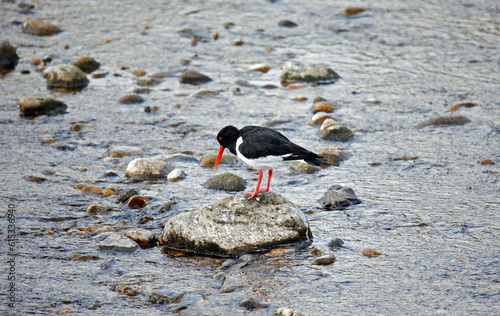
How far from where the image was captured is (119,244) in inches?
268

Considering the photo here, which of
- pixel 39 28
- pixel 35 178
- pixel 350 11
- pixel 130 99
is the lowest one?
pixel 35 178

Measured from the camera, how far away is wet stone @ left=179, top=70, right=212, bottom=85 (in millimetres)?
13070

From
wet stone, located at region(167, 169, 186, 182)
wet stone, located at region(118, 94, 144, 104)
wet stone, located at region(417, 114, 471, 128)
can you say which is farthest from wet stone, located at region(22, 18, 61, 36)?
wet stone, located at region(417, 114, 471, 128)

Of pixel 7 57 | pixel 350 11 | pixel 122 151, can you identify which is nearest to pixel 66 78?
pixel 7 57

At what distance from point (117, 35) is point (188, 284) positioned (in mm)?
11709

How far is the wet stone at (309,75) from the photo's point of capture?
13.0m

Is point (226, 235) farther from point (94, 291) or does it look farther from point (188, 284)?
point (94, 291)

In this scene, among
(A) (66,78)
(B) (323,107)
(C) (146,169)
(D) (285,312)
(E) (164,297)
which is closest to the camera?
(D) (285,312)

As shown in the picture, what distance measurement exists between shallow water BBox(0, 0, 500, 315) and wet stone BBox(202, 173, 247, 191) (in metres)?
0.19

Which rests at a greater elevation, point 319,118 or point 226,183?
point 319,118

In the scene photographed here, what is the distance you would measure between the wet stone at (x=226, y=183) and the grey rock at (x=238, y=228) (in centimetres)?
153

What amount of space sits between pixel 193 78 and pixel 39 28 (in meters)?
6.24

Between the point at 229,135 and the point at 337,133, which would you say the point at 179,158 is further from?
the point at 337,133

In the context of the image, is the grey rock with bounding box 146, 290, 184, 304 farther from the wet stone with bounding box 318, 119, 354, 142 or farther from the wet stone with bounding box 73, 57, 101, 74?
the wet stone with bounding box 73, 57, 101, 74
